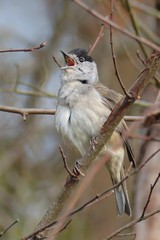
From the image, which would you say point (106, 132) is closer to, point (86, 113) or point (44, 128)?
point (86, 113)

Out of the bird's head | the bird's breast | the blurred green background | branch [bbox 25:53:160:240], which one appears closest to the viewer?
branch [bbox 25:53:160:240]

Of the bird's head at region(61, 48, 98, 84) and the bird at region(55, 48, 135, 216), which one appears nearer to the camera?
the bird at region(55, 48, 135, 216)

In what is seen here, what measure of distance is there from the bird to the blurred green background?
59 centimetres

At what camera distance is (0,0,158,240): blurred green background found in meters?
6.82

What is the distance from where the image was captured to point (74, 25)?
337 inches

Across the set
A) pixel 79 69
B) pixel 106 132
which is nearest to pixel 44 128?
pixel 79 69

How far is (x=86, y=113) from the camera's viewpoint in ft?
→ 16.0

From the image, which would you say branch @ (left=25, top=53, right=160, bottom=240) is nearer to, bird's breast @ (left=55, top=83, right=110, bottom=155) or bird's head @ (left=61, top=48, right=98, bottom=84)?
bird's breast @ (left=55, top=83, right=110, bottom=155)

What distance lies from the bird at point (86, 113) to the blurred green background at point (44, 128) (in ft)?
1.95

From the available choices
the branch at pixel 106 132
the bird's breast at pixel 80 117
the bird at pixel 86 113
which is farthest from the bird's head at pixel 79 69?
the branch at pixel 106 132

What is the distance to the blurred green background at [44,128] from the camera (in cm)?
682

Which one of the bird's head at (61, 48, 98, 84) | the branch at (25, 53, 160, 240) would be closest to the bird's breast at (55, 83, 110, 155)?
the bird's head at (61, 48, 98, 84)

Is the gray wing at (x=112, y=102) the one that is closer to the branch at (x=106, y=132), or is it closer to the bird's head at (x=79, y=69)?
the bird's head at (x=79, y=69)

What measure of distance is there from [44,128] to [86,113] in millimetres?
2579
